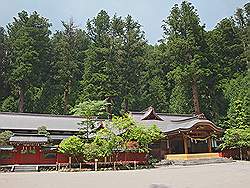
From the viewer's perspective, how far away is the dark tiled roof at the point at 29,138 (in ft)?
74.4

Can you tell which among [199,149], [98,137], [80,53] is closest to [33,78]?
[80,53]

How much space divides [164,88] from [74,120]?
16.5 m

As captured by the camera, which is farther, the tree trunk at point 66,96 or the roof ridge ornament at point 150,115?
the tree trunk at point 66,96

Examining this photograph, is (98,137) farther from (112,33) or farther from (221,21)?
(221,21)

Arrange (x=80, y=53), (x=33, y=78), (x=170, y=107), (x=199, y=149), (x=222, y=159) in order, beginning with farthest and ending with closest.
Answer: (x=80, y=53) < (x=170, y=107) < (x=33, y=78) < (x=199, y=149) < (x=222, y=159)

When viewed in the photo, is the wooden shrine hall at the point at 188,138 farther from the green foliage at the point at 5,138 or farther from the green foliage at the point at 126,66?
the green foliage at the point at 5,138

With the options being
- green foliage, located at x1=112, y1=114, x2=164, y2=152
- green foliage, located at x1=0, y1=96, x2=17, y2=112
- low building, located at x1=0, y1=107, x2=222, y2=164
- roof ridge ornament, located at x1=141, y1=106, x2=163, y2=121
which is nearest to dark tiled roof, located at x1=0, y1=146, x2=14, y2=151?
low building, located at x1=0, y1=107, x2=222, y2=164

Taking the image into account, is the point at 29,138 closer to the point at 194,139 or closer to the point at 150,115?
the point at 194,139

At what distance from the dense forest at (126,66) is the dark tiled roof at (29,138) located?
13.1 meters

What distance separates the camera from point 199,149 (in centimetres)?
2895

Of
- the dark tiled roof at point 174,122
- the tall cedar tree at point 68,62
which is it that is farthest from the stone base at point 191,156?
the tall cedar tree at point 68,62

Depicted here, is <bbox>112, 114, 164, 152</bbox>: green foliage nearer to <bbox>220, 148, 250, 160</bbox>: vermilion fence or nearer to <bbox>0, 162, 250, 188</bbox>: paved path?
<bbox>0, 162, 250, 188</bbox>: paved path

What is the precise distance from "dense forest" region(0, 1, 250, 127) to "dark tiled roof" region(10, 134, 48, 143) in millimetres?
13077

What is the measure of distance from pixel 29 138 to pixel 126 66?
2112cm
